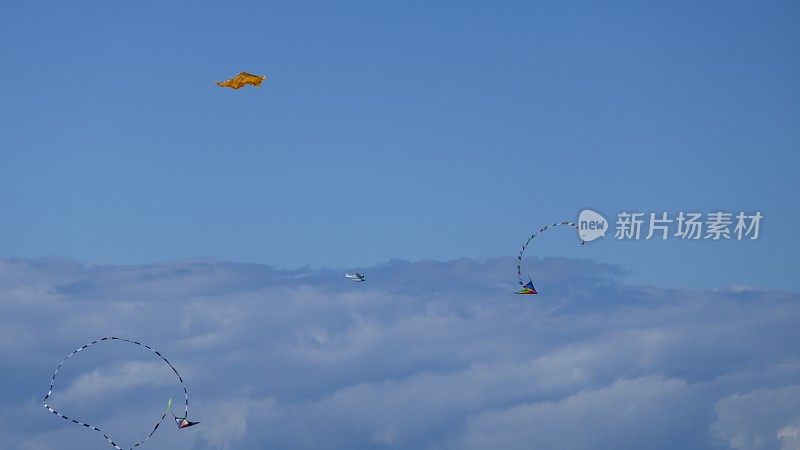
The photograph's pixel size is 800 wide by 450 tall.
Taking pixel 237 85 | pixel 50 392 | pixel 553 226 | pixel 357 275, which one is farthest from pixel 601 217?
pixel 50 392

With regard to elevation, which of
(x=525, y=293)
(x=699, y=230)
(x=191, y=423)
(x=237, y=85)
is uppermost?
(x=237, y=85)

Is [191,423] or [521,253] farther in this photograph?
[521,253]

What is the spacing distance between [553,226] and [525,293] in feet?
32.7

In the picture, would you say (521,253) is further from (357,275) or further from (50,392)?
(50,392)

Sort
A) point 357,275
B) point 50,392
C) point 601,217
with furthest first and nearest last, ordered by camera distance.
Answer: point 357,275 < point 601,217 < point 50,392

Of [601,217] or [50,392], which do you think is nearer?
[50,392]

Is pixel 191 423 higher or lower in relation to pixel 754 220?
lower

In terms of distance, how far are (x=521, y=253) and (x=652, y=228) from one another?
2039 cm

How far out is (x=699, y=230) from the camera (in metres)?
131

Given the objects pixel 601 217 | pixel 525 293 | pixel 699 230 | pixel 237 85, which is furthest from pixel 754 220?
pixel 237 85

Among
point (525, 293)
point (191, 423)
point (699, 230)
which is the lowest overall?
point (191, 423)

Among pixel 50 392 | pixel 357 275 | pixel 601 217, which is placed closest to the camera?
pixel 50 392

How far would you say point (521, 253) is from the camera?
145 m

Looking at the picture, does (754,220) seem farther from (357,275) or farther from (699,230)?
(357,275)
